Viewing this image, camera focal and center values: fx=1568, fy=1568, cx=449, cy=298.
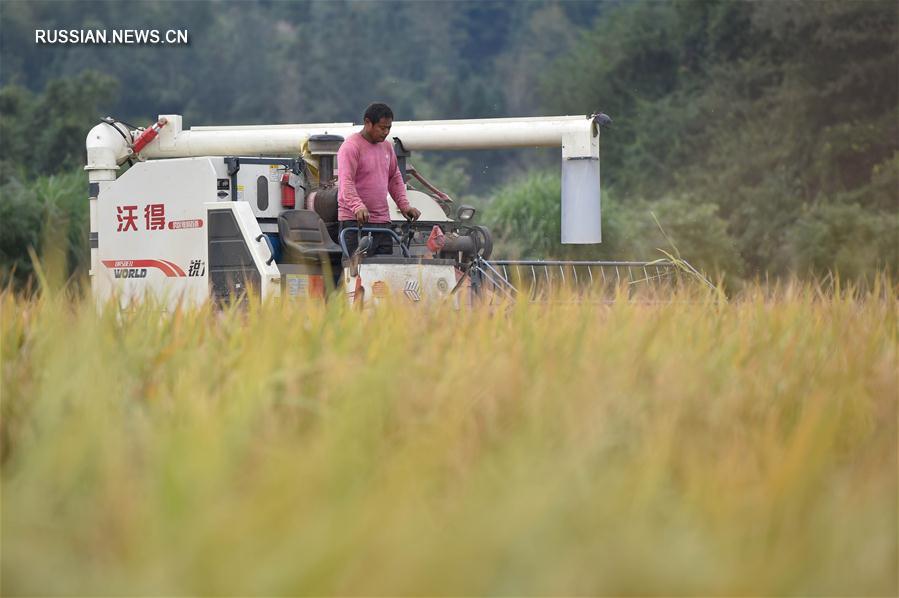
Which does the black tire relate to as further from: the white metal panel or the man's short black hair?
the white metal panel

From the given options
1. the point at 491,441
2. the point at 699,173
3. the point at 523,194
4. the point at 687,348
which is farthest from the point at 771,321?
A: the point at 699,173

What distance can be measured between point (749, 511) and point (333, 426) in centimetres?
97

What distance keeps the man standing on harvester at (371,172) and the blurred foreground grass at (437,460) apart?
5.07 metres

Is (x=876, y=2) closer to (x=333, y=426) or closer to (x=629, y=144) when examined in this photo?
(x=629, y=144)

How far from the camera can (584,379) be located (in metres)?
4.35

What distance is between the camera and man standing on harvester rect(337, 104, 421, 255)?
10.6 metres

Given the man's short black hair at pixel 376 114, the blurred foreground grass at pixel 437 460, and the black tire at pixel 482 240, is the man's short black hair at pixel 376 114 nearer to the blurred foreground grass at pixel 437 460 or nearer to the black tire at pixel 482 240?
the black tire at pixel 482 240

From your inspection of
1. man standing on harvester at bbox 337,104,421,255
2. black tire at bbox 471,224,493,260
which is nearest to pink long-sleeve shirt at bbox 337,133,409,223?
man standing on harvester at bbox 337,104,421,255

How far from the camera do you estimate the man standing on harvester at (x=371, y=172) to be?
10.6 m

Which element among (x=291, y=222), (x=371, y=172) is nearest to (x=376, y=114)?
(x=371, y=172)

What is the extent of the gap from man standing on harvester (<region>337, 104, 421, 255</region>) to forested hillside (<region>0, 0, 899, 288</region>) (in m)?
2.48

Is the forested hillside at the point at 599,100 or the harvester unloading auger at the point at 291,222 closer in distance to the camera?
the harvester unloading auger at the point at 291,222

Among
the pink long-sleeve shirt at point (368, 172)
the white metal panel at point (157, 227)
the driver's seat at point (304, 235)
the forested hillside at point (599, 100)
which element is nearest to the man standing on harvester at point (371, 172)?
the pink long-sleeve shirt at point (368, 172)

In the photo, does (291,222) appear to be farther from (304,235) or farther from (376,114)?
(376,114)
